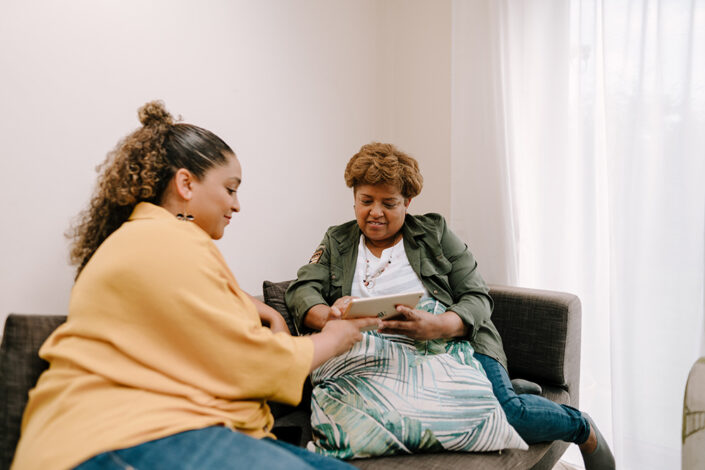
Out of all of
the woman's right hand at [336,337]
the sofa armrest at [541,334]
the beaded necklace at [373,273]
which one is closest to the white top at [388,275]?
the beaded necklace at [373,273]

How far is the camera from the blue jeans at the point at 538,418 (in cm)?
140

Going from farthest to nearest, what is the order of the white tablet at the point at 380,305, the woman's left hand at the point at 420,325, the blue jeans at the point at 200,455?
the woman's left hand at the point at 420,325 → the white tablet at the point at 380,305 → the blue jeans at the point at 200,455

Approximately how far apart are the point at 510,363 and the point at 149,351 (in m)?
1.46

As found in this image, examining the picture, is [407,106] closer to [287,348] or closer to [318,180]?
[318,180]

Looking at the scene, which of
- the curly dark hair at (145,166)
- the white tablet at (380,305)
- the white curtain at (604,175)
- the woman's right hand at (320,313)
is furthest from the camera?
the white curtain at (604,175)

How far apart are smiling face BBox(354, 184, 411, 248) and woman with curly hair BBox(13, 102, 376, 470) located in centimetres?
72

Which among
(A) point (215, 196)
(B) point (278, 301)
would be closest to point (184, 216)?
(A) point (215, 196)

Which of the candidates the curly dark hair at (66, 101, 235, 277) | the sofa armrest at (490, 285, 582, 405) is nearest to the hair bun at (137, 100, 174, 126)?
the curly dark hair at (66, 101, 235, 277)

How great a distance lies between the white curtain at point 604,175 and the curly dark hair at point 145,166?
1.45 metres

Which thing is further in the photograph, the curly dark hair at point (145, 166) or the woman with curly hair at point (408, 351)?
the woman with curly hair at point (408, 351)

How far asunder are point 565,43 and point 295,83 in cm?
120

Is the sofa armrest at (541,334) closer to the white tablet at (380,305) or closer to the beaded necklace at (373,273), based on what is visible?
the beaded necklace at (373,273)

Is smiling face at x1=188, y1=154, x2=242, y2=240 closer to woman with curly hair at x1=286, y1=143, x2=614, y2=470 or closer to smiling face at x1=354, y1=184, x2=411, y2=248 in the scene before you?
woman with curly hair at x1=286, y1=143, x2=614, y2=470

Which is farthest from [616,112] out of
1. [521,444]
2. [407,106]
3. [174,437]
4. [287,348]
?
[174,437]
